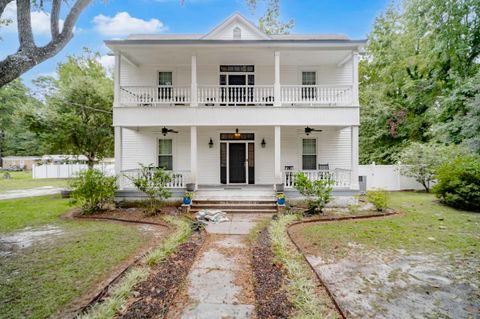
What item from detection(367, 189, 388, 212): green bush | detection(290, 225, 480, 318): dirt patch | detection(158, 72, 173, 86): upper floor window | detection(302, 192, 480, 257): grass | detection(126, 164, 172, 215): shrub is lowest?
detection(290, 225, 480, 318): dirt patch

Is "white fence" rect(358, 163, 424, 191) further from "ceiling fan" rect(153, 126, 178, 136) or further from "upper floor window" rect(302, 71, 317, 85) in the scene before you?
"ceiling fan" rect(153, 126, 178, 136)

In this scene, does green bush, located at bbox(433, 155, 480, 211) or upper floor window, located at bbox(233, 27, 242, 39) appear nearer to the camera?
green bush, located at bbox(433, 155, 480, 211)

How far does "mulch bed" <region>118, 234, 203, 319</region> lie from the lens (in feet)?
10.2

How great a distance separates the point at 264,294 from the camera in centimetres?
356

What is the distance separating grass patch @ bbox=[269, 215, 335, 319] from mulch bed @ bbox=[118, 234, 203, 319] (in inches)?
69.2

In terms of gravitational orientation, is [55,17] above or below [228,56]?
below

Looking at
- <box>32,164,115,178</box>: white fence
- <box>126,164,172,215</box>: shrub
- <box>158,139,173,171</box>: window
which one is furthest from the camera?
<box>32,164,115,178</box>: white fence

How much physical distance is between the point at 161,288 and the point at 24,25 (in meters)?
5.72

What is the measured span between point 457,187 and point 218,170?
9829mm

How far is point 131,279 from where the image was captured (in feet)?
12.5

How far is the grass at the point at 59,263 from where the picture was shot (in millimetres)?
3244

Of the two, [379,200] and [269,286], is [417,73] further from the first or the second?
[269,286]

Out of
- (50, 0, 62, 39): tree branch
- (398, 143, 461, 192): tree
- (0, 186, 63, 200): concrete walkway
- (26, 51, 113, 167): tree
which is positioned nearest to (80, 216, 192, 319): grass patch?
(50, 0, 62, 39): tree branch

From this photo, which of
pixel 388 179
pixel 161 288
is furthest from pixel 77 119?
pixel 388 179
